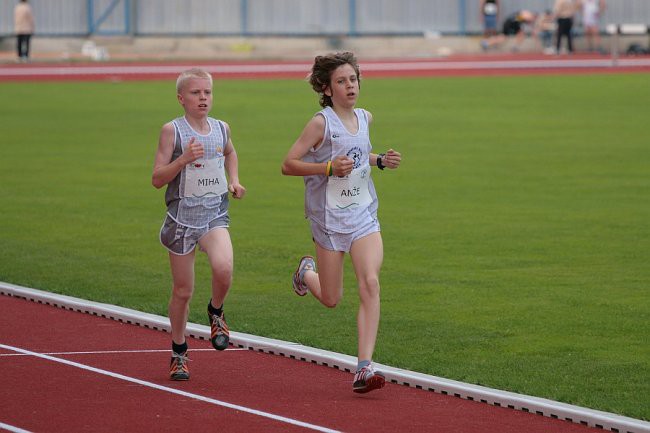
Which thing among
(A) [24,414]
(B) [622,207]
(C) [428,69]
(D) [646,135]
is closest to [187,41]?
(C) [428,69]

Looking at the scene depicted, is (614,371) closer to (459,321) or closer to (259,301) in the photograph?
(459,321)

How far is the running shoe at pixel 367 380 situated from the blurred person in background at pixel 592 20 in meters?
43.9

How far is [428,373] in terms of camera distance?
30.3 feet

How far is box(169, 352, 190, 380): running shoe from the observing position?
8.93 meters

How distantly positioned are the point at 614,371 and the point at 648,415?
3.99 ft

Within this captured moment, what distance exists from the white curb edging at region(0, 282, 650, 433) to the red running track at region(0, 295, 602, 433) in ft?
0.24

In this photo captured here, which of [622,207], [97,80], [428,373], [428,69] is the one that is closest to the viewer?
[428,373]

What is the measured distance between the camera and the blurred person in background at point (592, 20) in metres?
50.8

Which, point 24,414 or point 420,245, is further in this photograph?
point 420,245

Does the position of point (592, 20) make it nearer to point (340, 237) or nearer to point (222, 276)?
point (340, 237)

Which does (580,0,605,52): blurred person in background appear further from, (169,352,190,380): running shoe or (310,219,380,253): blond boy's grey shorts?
(169,352,190,380): running shoe

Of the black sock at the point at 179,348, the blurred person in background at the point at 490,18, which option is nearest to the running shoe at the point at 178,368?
the black sock at the point at 179,348

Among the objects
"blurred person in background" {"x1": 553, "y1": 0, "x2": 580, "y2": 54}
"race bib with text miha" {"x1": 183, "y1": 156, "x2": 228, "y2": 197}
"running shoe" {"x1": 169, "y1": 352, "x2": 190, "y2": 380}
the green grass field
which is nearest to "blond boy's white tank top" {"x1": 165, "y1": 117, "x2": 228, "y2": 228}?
"race bib with text miha" {"x1": 183, "y1": 156, "x2": 228, "y2": 197}

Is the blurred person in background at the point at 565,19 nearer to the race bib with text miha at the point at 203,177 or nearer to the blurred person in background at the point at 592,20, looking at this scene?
the blurred person in background at the point at 592,20
